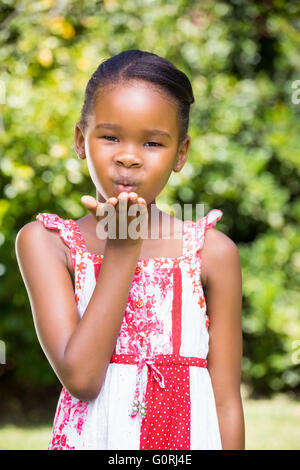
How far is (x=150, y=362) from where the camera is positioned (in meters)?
1.60

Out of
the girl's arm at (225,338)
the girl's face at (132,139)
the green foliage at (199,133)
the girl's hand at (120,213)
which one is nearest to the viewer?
the girl's hand at (120,213)

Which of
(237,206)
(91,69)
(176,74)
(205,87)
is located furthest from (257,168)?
(176,74)

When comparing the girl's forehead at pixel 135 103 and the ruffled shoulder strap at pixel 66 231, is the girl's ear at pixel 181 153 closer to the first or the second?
the girl's forehead at pixel 135 103

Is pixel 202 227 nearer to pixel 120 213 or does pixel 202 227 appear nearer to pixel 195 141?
pixel 120 213

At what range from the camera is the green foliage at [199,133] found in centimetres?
429

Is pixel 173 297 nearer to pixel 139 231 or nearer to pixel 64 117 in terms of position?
pixel 139 231

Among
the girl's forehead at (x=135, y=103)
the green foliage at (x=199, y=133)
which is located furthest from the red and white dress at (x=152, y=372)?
the green foliage at (x=199, y=133)

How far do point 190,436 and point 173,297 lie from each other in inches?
13.3

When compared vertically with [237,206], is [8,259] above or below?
below

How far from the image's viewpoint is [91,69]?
447cm

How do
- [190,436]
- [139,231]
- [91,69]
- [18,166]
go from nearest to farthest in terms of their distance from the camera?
[139,231]
[190,436]
[18,166]
[91,69]

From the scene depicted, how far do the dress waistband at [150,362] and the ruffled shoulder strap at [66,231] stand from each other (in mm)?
301

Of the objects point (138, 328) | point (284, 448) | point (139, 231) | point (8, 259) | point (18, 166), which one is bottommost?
point (284, 448)

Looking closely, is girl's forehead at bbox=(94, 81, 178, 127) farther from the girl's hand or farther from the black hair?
the girl's hand
